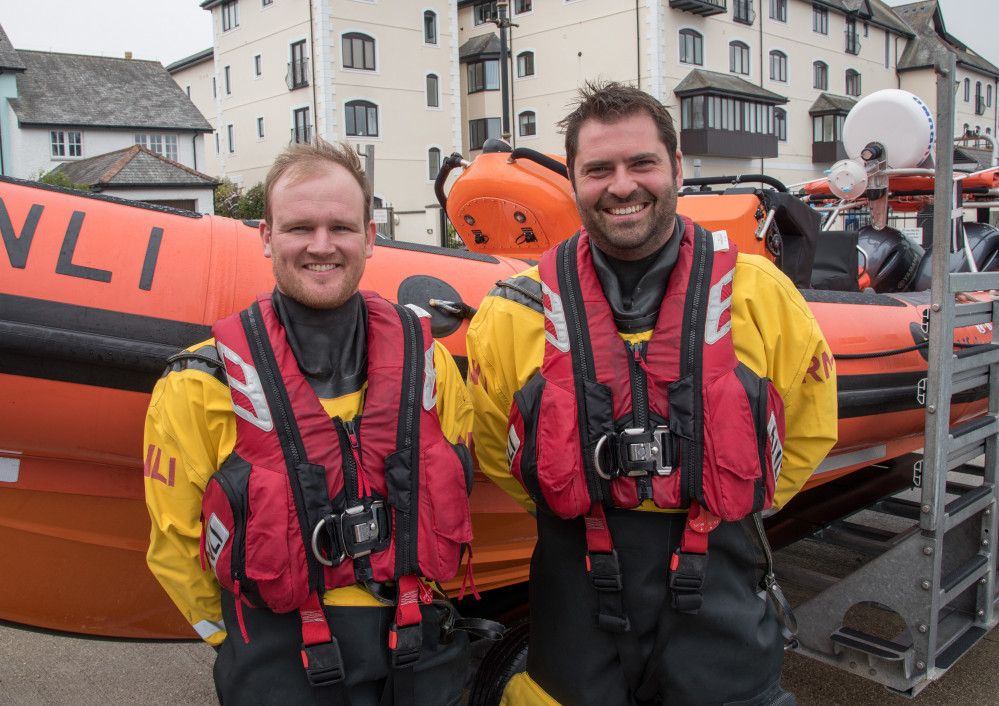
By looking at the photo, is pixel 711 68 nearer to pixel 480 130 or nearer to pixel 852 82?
pixel 852 82

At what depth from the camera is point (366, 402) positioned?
5.35 ft

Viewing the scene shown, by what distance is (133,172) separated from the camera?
25219 millimetres

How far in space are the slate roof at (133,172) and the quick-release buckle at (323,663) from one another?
85.5 feet

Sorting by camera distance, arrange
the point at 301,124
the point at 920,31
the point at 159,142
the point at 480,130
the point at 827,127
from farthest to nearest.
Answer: the point at 920,31, the point at 480,130, the point at 827,127, the point at 159,142, the point at 301,124

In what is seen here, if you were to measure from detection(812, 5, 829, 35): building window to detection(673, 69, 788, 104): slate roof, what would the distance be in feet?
15.2

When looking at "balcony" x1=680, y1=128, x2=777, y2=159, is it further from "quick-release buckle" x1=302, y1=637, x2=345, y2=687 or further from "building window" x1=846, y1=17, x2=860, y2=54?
"quick-release buckle" x1=302, y1=637, x2=345, y2=687

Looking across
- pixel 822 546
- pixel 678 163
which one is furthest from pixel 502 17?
pixel 678 163

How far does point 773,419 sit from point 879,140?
3.72m

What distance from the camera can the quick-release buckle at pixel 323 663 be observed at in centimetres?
152

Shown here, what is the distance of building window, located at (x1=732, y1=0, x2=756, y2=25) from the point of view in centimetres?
3041

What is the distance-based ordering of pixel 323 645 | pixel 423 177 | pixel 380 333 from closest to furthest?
pixel 323 645
pixel 380 333
pixel 423 177

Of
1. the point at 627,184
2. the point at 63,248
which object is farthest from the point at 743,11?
the point at 63,248

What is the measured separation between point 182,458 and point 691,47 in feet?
100

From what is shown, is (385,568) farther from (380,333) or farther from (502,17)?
(502,17)
